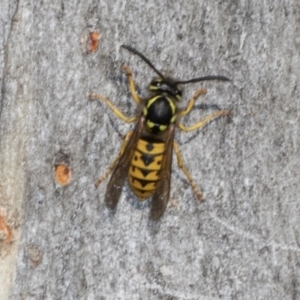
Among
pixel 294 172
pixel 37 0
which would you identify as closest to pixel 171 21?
pixel 37 0

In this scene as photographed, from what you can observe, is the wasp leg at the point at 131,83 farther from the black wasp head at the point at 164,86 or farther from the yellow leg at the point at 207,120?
the yellow leg at the point at 207,120

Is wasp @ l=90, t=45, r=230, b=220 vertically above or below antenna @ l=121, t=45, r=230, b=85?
below

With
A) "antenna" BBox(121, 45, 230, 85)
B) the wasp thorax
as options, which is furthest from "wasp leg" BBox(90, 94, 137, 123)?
"antenna" BBox(121, 45, 230, 85)

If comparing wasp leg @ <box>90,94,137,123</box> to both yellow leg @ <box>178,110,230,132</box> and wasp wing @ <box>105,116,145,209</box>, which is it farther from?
yellow leg @ <box>178,110,230,132</box>

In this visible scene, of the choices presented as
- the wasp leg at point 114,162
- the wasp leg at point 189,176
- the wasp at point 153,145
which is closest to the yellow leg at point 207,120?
the wasp at point 153,145

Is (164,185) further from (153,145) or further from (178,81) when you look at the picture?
(178,81)

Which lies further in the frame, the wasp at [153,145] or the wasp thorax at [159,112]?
the wasp thorax at [159,112]
